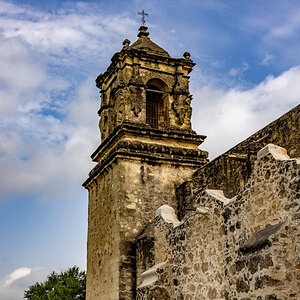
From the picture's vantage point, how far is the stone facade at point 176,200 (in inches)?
238

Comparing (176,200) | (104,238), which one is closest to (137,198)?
(176,200)

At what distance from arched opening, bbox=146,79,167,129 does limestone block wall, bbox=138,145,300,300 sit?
614 centimetres

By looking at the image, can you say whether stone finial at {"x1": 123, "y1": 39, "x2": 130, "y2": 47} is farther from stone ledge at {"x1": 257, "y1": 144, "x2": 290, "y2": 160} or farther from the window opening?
stone ledge at {"x1": 257, "y1": 144, "x2": 290, "y2": 160}

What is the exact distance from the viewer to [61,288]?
21.2 meters

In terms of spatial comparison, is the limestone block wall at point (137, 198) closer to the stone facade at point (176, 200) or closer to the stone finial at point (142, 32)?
the stone facade at point (176, 200)

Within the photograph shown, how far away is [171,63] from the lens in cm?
1558

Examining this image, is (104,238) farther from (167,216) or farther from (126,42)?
(126,42)

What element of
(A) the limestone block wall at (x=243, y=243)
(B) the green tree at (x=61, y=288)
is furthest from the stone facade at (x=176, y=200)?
(B) the green tree at (x=61, y=288)

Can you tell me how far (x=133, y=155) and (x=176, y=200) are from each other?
1.67 meters

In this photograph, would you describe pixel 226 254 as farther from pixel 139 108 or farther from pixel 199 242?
pixel 139 108

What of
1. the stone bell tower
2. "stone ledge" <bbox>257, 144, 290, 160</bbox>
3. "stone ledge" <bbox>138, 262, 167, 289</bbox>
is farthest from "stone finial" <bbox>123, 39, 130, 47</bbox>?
"stone ledge" <bbox>257, 144, 290, 160</bbox>

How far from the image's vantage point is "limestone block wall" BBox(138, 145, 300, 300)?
5.63m

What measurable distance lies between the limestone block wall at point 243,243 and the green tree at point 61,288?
12.3m

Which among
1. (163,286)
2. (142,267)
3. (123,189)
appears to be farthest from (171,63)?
(163,286)
